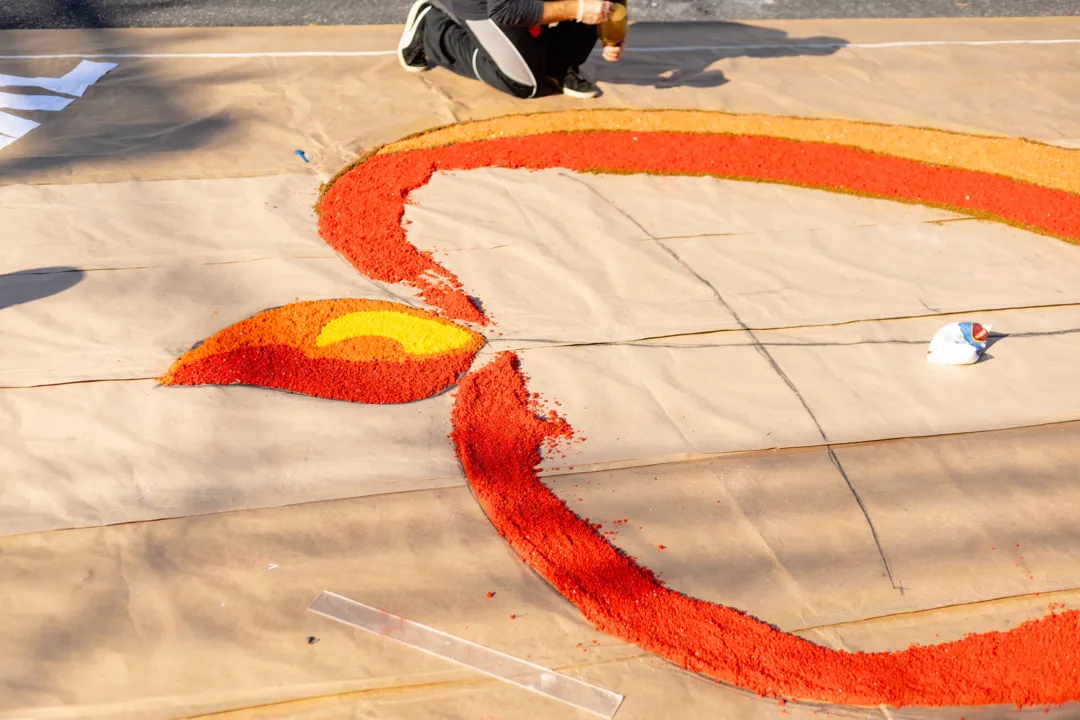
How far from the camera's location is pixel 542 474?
10.6ft

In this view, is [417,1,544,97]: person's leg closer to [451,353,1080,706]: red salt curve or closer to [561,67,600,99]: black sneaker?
[561,67,600,99]: black sneaker

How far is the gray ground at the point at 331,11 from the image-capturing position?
643 centimetres

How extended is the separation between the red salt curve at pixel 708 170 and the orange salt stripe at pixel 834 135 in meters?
0.10

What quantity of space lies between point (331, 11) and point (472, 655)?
17.9 feet

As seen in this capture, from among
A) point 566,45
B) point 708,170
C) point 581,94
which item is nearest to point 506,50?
point 566,45

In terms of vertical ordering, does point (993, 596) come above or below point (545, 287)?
below

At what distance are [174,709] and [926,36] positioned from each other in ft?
22.2

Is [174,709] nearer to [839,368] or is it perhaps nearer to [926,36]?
[839,368]

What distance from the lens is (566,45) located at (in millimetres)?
5680

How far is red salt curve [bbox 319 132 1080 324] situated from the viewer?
15.3 feet

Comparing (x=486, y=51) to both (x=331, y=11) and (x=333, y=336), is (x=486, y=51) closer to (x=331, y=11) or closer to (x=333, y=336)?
(x=331, y=11)

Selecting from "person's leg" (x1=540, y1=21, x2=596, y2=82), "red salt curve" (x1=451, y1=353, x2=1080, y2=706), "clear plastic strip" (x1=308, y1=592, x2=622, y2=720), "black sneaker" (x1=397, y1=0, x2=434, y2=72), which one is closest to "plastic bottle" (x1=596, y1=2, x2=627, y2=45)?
"person's leg" (x1=540, y1=21, x2=596, y2=82)

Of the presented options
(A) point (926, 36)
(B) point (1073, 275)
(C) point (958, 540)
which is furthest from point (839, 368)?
(A) point (926, 36)

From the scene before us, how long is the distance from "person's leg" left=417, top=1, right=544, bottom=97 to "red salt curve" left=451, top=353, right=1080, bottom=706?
10.4ft
